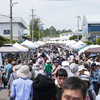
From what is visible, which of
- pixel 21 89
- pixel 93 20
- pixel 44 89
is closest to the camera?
pixel 44 89

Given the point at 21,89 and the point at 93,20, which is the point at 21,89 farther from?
the point at 93,20

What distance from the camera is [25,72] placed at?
692 centimetres

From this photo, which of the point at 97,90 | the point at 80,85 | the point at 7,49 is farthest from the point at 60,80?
the point at 7,49

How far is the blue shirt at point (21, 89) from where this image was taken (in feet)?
21.6

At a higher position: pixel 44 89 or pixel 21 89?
pixel 44 89

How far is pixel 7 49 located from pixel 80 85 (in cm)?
1683

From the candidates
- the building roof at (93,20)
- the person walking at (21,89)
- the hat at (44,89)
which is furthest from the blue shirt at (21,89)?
the building roof at (93,20)

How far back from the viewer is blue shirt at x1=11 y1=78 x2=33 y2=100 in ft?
21.6

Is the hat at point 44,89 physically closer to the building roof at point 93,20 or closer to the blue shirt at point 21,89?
the blue shirt at point 21,89

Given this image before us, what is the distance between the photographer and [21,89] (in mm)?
6602

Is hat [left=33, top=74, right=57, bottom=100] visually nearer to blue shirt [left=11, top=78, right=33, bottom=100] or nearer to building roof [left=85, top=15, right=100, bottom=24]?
blue shirt [left=11, top=78, right=33, bottom=100]

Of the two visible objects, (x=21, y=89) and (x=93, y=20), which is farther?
(x=93, y=20)

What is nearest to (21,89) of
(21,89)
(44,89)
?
(21,89)

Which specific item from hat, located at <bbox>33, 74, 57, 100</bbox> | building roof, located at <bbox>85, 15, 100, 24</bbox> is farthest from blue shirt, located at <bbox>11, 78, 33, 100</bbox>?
building roof, located at <bbox>85, 15, 100, 24</bbox>
